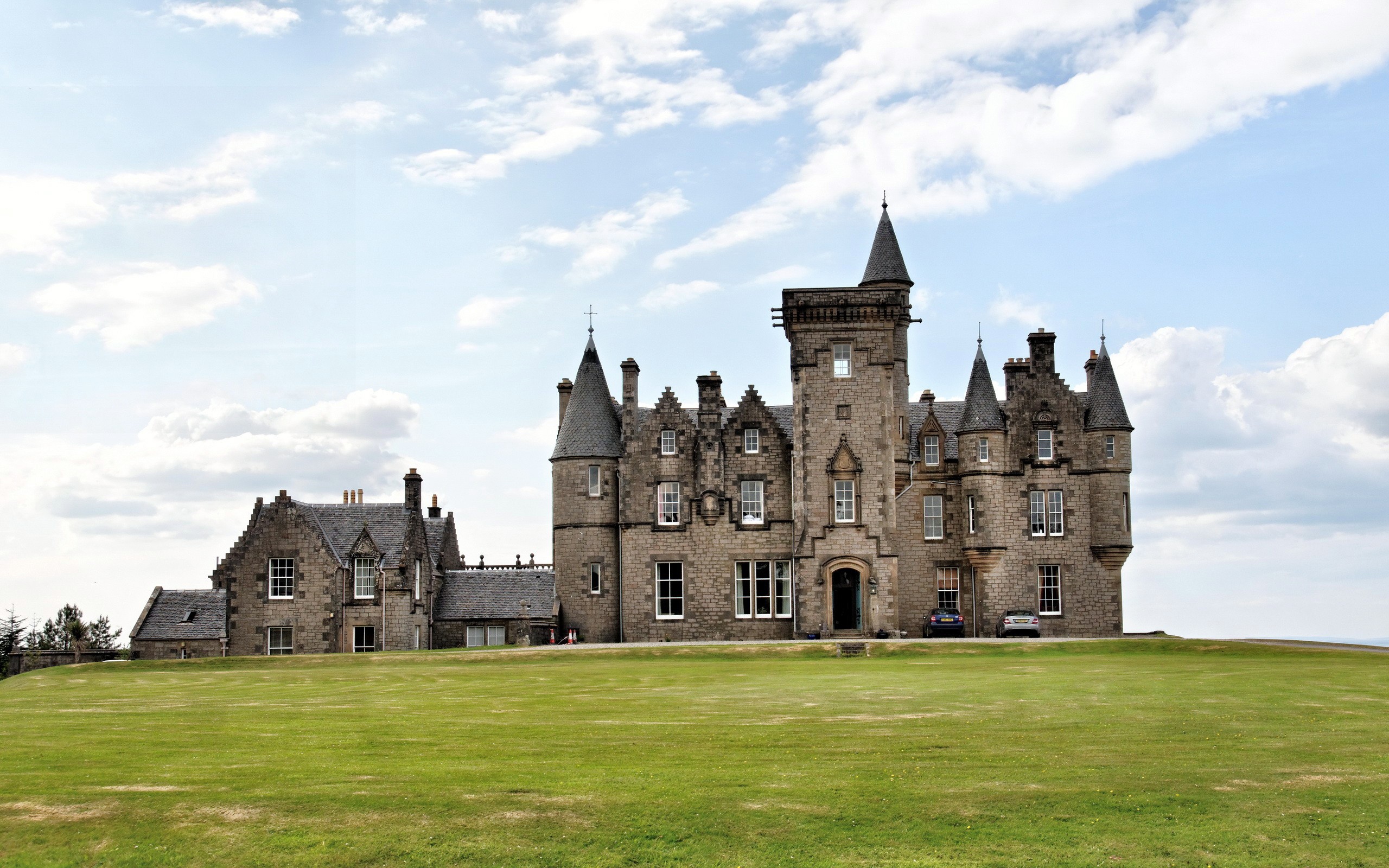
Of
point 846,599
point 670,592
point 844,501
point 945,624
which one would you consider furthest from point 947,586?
point 670,592

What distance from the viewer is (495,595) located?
58.3 m

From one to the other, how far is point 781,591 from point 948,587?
310 inches

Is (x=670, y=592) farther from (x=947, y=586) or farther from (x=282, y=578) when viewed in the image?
(x=282, y=578)

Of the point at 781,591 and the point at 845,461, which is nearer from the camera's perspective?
the point at 845,461

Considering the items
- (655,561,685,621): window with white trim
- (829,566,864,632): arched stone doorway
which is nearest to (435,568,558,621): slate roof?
(655,561,685,621): window with white trim

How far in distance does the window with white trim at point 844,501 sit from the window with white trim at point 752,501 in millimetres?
3591

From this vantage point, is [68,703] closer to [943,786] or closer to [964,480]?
[943,786]

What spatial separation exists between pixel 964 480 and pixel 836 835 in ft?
144

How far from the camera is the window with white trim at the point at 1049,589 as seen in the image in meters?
57.0

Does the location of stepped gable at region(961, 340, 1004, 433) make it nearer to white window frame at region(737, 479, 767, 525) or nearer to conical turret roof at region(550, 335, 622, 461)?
white window frame at region(737, 479, 767, 525)

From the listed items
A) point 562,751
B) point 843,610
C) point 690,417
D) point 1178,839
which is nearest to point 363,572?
point 690,417

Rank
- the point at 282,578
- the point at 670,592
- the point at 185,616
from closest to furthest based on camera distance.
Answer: the point at 282,578 < the point at 185,616 < the point at 670,592

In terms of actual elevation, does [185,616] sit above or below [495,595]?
below

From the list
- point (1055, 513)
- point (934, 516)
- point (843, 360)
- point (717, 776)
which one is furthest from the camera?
point (934, 516)
